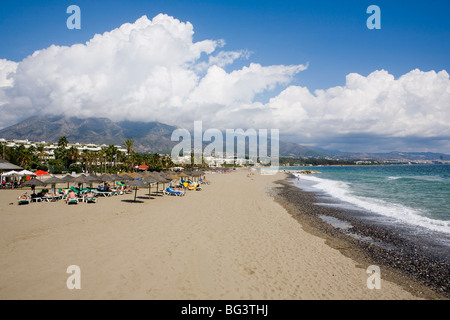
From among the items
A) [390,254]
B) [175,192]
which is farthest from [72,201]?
[390,254]

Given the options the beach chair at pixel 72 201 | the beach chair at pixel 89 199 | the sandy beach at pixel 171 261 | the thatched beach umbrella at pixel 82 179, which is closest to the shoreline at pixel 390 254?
the sandy beach at pixel 171 261

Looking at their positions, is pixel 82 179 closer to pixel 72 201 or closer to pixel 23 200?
pixel 72 201

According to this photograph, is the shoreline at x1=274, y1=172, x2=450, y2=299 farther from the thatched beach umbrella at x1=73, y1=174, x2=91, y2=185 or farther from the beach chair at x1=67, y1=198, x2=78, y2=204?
the thatched beach umbrella at x1=73, y1=174, x2=91, y2=185

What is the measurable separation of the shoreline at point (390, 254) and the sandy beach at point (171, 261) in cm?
57

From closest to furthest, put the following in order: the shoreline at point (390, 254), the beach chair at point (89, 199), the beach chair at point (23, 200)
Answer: the shoreline at point (390, 254) → the beach chair at point (23, 200) → the beach chair at point (89, 199)

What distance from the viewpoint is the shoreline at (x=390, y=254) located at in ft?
21.4

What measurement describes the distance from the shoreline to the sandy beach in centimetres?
57

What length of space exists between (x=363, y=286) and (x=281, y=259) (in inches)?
90.4

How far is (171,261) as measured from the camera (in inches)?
269

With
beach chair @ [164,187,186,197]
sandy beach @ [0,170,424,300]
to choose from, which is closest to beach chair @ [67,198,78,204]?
sandy beach @ [0,170,424,300]

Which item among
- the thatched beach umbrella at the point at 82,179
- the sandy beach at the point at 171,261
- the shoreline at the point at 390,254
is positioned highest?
the thatched beach umbrella at the point at 82,179

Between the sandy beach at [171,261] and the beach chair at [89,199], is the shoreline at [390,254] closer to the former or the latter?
the sandy beach at [171,261]

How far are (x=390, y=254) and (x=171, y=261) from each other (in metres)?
7.80
